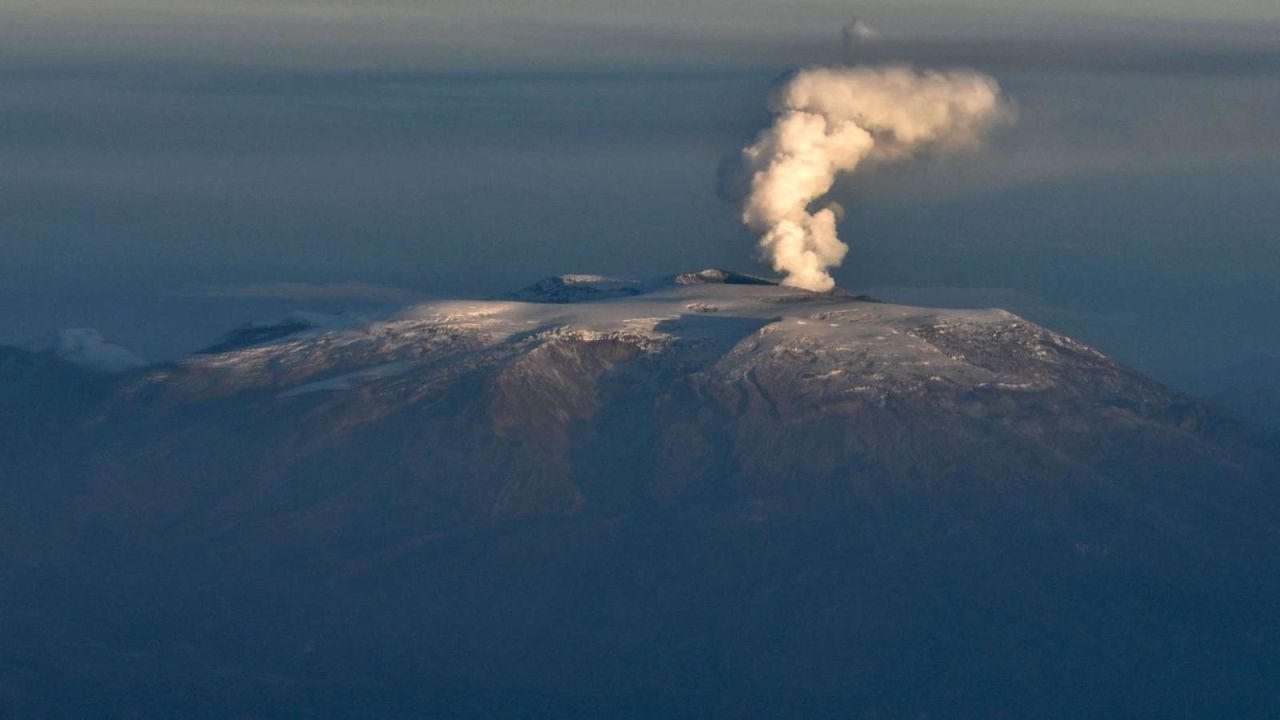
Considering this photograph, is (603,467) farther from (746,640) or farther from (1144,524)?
(1144,524)

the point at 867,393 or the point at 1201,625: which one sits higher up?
the point at 867,393

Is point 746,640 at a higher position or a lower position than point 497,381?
lower

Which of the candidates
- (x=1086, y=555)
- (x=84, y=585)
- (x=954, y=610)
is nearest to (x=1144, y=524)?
(x=1086, y=555)

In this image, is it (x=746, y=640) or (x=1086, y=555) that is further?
(x=1086, y=555)

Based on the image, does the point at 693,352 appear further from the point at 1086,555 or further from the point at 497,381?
the point at 1086,555

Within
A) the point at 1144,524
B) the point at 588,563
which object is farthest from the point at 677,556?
the point at 1144,524

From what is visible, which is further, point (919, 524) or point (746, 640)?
point (919, 524)
